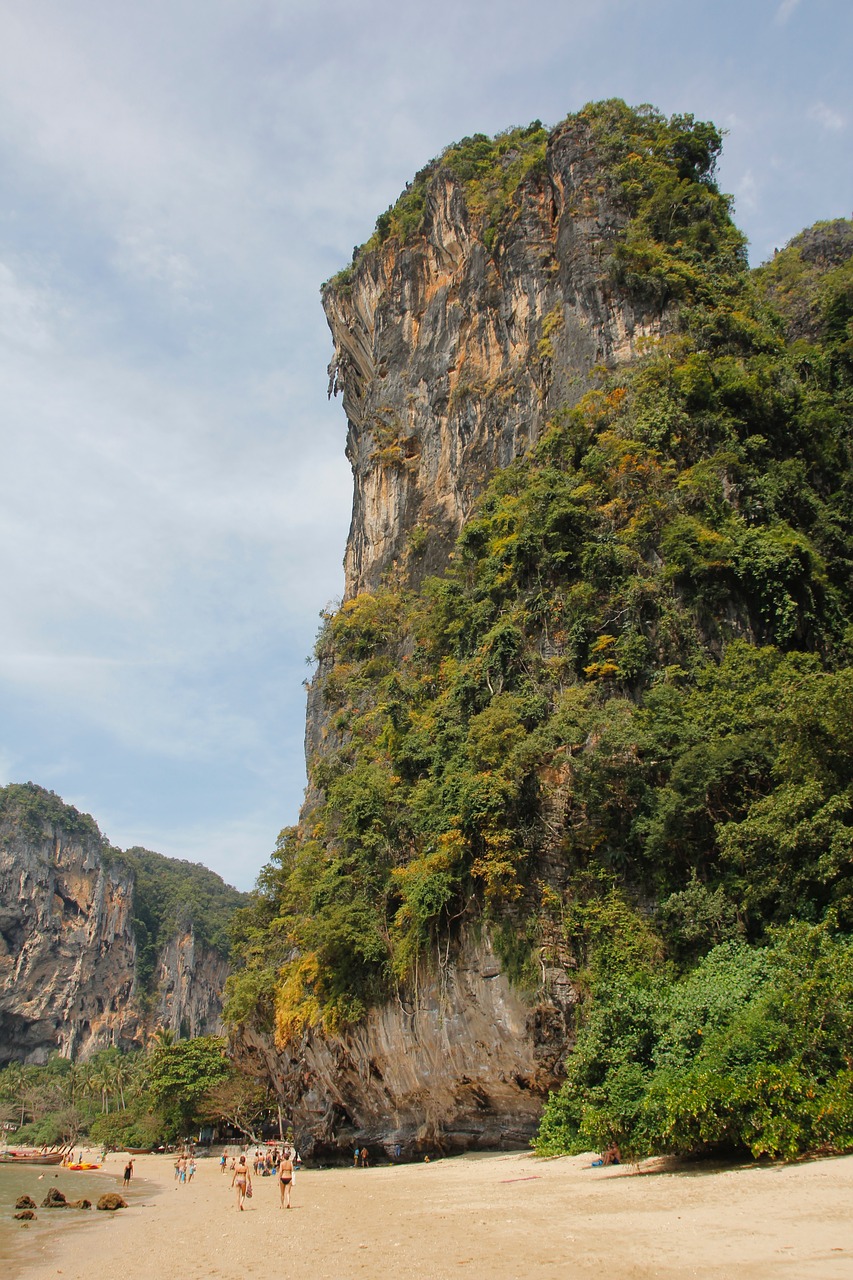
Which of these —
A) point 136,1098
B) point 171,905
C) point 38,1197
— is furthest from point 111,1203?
point 171,905

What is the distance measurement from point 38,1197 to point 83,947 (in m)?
65.4

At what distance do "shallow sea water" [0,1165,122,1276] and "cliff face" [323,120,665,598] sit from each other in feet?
76.3

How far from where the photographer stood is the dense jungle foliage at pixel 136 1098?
39344 millimetres

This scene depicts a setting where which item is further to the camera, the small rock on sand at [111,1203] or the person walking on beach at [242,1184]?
the small rock on sand at [111,1203]

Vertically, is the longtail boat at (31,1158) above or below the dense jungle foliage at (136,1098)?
below

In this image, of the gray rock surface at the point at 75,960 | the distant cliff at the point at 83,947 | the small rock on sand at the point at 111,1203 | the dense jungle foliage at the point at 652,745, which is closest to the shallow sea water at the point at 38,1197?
the small rock on sand at the point at 111,1203

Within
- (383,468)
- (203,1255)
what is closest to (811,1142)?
(203,1255)

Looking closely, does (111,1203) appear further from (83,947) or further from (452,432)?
(83,947)

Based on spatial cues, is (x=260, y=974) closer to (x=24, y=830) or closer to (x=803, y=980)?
(x=803, y=980)

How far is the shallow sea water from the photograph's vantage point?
50.0 feet

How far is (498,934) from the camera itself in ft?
60.0

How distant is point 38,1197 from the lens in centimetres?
2698

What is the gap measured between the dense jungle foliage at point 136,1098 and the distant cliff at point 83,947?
6232mm

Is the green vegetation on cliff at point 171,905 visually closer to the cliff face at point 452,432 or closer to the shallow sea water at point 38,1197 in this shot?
the shallow sea water at point 38,1197
